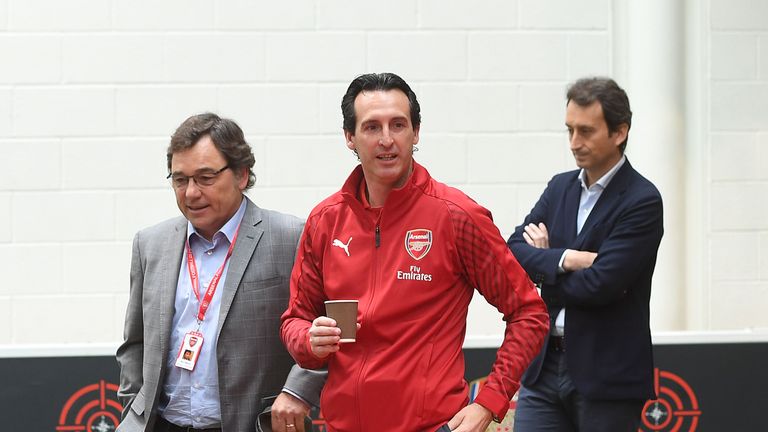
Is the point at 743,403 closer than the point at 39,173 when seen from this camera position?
Yes

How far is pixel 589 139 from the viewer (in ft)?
9.97

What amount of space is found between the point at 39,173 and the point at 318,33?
1.49 meters

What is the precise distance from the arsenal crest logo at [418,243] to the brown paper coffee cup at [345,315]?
8.3 inches

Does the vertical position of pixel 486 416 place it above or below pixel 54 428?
above

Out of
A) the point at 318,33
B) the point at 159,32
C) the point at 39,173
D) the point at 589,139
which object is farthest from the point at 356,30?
the point at 589,139

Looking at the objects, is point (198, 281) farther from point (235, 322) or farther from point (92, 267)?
point (92, 267)

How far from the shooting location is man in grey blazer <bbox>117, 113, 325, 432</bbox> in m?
2.51

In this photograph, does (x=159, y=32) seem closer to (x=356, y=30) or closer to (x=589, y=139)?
(x=356, y=30)

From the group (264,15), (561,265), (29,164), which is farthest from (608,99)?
(29,164)

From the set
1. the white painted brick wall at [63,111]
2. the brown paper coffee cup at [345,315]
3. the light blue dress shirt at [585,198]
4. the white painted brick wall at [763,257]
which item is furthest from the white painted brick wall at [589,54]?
the brown paper coffee cup at [345,315]

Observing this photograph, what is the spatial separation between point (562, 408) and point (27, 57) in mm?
3069

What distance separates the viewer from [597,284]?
2881 millimetres

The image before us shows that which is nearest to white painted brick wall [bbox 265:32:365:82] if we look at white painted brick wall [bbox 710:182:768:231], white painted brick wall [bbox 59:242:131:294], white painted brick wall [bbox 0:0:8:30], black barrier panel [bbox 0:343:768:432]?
Answer: white painted brick wall [bbox 59:242:131:294]

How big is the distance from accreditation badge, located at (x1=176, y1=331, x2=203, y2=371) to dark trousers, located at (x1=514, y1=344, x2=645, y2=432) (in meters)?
1.12
